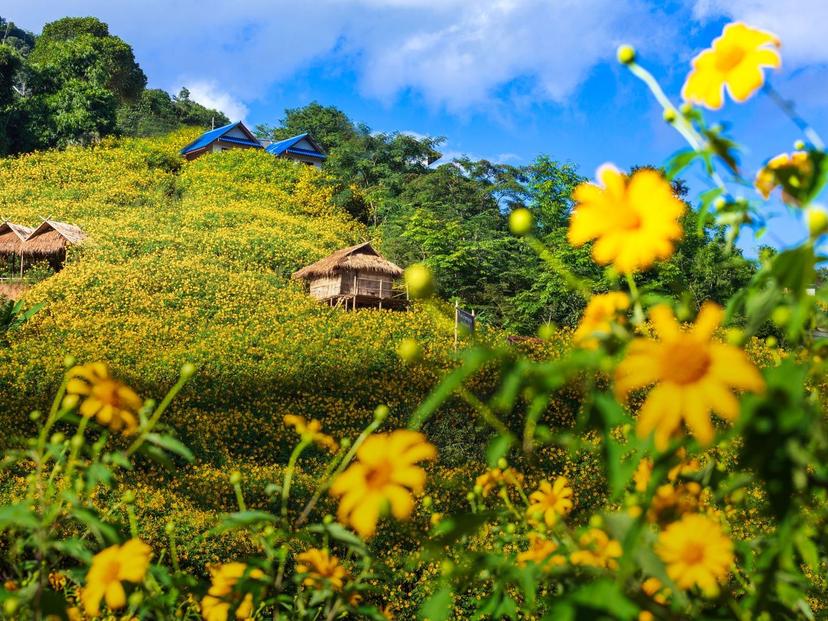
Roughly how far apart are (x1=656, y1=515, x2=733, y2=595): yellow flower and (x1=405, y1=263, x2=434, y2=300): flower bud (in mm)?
249

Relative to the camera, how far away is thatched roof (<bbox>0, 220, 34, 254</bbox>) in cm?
982

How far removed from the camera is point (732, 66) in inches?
21.8

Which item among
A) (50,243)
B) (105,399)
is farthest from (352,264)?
(105,399)

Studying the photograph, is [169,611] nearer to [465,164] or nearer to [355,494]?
[355,494]

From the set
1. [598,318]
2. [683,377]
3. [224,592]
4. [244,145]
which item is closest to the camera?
[683,377]

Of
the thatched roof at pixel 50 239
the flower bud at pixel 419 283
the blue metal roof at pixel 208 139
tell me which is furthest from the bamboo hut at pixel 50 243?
the flower bud at pixel 419 283

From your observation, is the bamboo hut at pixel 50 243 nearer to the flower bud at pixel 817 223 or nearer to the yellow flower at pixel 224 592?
the yellow flower at pixel 224 592

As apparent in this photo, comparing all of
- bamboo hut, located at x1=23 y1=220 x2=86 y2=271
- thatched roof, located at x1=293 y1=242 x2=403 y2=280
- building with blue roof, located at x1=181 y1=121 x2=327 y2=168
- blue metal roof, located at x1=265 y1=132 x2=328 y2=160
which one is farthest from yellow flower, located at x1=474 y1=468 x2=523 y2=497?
building with blue roof, located at x1=181 y1=121 x2=327 y2=168

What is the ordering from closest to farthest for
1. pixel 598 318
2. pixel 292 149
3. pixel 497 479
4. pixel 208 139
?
pixel 598 318, pixel 497 479, pixel 208 139, pixel 292 149

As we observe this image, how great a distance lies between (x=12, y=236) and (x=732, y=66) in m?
10.9

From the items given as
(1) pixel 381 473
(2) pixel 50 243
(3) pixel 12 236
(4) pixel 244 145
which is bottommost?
(1) pixel 381 473

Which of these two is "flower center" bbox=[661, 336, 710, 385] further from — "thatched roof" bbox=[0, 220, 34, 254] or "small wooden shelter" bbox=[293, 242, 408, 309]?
"thatched roof" bbox=[0, 220, 34, 254]

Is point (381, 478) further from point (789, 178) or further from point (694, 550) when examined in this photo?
point (789, 178)

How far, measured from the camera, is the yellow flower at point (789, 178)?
490 millimetres
